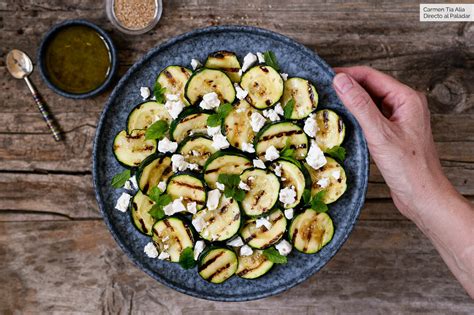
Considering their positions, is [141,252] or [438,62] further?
[438,62]

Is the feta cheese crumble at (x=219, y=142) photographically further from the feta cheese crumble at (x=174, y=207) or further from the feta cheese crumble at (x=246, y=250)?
the feta cheese crumble at (x=246, y=250)

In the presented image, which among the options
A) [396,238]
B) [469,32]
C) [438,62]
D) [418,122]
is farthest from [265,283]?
[469,32]

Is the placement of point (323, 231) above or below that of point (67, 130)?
below

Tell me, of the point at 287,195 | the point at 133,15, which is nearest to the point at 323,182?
the point at 287,195

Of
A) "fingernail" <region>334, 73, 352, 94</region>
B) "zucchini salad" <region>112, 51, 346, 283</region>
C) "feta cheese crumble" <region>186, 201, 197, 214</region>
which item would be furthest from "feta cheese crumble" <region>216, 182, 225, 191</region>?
"fingernail" <region>334, 73, 352, 94</region>

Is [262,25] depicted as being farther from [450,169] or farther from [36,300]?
[36,300]

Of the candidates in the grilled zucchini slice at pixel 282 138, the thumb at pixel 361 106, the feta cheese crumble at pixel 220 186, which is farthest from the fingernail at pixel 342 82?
the feta cheese crumble at pixel 220 186
